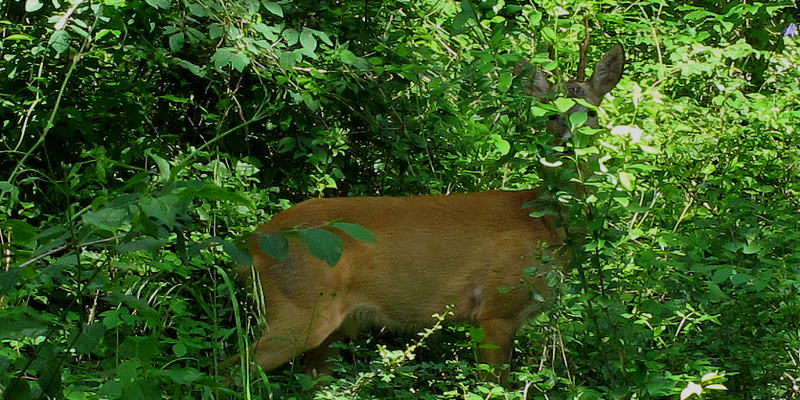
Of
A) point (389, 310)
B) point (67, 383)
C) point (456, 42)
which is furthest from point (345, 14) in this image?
point (67, 383)

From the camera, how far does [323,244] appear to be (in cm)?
244

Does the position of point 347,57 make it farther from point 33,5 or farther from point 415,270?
point 33,5

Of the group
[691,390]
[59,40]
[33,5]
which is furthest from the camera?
[59,40]

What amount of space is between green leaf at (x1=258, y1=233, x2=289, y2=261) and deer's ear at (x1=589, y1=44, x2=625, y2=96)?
447 cm

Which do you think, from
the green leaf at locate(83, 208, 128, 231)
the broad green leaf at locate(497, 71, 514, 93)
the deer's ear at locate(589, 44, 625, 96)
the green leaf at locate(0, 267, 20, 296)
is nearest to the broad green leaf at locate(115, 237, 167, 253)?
the green leaf at locate(83, 208, 128, 231)

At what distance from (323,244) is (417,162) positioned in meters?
4.79

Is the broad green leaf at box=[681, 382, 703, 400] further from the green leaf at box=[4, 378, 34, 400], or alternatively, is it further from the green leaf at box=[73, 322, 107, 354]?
the green leaf at box=[4, 378, 34, 400]

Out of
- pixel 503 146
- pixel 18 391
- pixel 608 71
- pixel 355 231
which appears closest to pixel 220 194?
pixel 355 231

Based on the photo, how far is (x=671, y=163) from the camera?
21.6 feet

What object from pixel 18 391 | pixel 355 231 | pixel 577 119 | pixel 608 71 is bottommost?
pixel 608 71

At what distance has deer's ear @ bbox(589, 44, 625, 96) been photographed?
21.9 ft

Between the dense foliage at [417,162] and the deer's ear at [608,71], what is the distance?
0.79 feet

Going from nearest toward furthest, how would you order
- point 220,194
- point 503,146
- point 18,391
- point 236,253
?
point 220,194 → point 236,253 → point 18,391 → point 503,146

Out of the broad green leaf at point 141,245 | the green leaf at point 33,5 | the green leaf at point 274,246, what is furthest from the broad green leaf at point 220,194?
the green leaf at point 33,5
